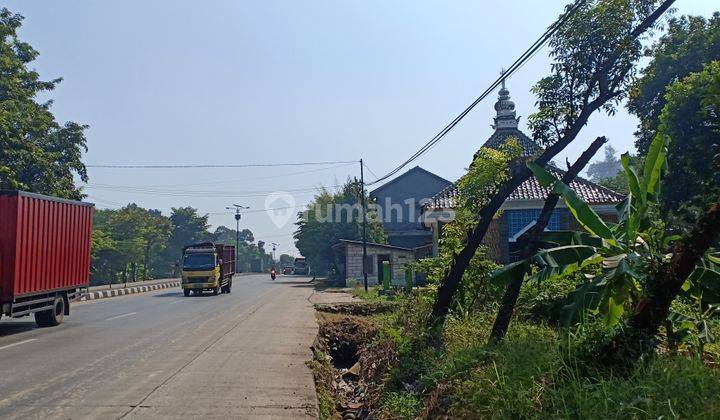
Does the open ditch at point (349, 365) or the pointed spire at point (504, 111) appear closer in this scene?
the open ditch at point (349, 365)

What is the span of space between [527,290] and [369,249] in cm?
2816

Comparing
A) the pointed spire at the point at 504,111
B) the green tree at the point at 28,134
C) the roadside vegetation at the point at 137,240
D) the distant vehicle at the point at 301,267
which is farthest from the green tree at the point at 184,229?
the pointed spire at the point at 504,111

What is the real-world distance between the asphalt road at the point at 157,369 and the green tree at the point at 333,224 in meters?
31.1

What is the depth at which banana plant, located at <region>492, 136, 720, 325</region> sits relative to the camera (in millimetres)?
6355

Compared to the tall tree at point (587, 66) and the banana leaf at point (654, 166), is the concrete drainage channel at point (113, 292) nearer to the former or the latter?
the tall tree at point (587, 66)

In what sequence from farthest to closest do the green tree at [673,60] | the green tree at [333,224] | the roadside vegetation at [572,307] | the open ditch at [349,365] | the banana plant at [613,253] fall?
the green tree at [333,224] < the green tree at [673,60] < the open ditch at [349,365] < the banana plant at [613,253] < the roadside vegetation at [572,307]

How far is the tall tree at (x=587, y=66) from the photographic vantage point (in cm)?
911

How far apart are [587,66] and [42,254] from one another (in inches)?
494

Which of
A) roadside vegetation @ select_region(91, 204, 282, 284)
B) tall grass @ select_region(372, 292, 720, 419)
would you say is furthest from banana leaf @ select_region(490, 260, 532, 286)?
roadside vegetation @ select_region(91, 204, 282, 284)

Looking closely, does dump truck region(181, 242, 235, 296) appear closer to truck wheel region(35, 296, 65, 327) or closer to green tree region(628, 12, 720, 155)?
truck wheel region(35, 296, 65, 327)

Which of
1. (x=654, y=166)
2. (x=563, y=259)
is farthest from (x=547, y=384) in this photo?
(x=654, y=166)

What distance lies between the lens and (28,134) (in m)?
30.5

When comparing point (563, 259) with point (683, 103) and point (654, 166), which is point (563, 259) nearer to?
point (654, 166)

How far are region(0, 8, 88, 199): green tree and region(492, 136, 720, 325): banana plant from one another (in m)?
21.9
